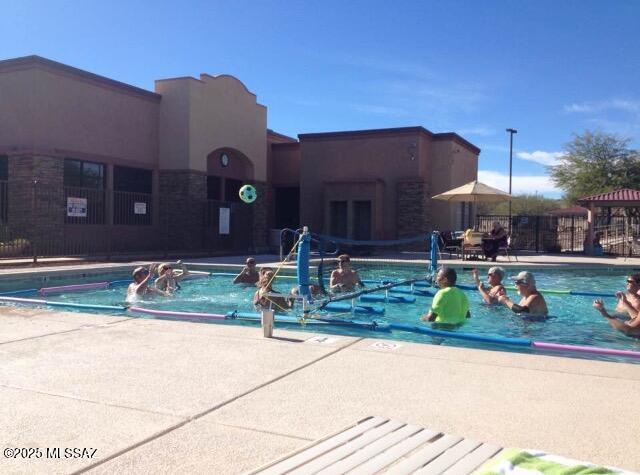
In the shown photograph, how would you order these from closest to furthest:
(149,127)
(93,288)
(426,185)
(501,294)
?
(501,294)
(93,288)
(149,127)
(426,185)

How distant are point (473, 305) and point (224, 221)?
48.7ft

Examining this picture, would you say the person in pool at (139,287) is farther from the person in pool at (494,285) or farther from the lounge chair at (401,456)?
the lounge chair at (401,456)

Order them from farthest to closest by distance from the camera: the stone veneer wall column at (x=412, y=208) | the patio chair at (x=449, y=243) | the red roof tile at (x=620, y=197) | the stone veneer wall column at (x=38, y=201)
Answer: the stone veneer wall column at (x=412, y=208) → the red roof tile at (x=620, y=197) → the patio chair at (x=449, y=243) → the stone veneer wall column at (x=38, y=201)

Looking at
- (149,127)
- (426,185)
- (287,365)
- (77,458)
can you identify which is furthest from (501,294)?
(149,127)

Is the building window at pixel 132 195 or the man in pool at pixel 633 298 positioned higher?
the building window at pixel 132 195

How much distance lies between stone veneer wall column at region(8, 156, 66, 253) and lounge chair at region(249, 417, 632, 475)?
1720 centimetres

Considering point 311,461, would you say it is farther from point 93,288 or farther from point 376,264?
point 376,264

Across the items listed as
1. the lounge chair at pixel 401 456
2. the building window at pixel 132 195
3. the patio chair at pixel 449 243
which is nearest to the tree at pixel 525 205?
the patio chair at pixel 449 243

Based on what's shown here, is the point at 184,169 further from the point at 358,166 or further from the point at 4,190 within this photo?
the point at 358,166

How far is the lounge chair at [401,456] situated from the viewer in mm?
2631

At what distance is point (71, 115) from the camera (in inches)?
754

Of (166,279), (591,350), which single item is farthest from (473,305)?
(166,279)

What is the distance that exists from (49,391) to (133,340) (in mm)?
1747

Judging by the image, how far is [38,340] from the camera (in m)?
5.70
